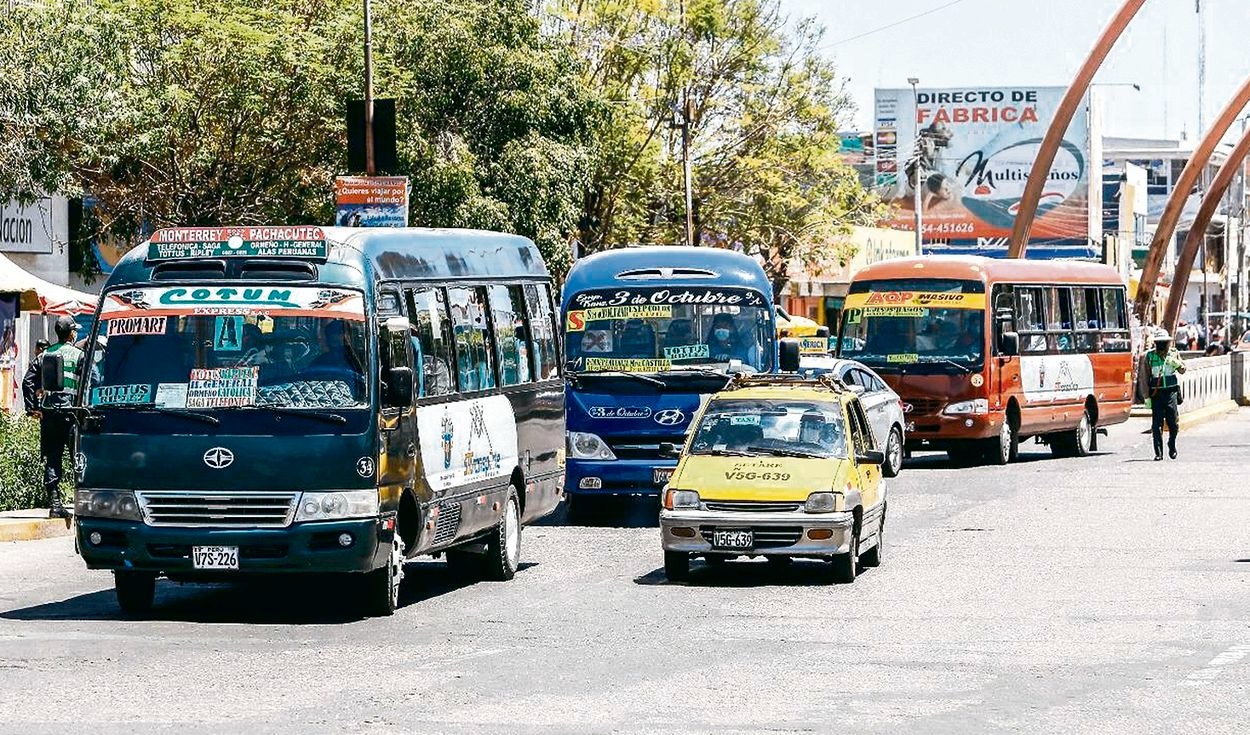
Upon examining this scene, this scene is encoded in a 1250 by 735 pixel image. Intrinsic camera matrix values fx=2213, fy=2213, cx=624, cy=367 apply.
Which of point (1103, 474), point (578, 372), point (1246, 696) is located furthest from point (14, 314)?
point (1246, 696)

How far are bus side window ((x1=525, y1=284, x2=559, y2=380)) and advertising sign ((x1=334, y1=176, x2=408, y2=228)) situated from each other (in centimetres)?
890

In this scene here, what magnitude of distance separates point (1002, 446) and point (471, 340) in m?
17.5

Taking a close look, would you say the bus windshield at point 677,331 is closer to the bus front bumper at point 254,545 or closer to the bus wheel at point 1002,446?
the bus front bumper at point 254,545

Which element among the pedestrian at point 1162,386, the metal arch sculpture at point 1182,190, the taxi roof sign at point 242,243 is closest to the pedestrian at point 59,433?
the taxi roof sign at point 242,243

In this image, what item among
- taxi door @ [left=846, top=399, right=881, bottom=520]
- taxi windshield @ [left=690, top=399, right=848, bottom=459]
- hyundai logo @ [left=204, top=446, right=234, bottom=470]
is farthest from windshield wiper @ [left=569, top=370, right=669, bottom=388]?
hyundai logo @ [left=204, top=446, right=234, bottom=470]

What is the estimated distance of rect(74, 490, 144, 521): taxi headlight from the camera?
46.3ft

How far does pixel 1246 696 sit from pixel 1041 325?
23.7 meters

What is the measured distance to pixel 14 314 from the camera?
96.4 feet

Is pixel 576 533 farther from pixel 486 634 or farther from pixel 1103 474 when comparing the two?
pixel 1103 474

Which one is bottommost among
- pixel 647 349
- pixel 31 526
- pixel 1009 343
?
pixel 31 526

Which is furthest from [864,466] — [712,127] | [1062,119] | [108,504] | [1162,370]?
[712,127]

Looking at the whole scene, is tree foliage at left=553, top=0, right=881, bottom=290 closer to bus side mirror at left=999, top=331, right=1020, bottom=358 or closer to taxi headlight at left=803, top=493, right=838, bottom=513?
bus side mirror at left=999, top=331, right=1020, bottom=358

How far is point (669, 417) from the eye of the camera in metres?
22.4

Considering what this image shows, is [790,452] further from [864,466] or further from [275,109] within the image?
[275,109]
